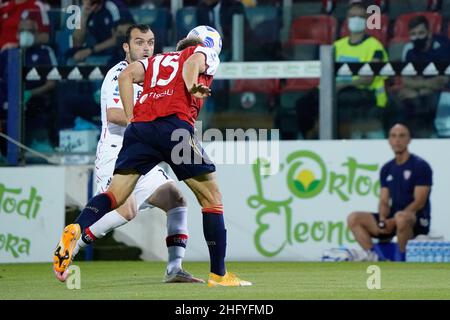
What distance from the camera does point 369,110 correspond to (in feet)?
53.3

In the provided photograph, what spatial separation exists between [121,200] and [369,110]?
659 cm

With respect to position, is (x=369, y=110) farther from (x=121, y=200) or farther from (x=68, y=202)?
(x=121, y=200)

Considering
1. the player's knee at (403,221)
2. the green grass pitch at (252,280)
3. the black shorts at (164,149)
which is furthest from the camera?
the player's knee at (403,221)

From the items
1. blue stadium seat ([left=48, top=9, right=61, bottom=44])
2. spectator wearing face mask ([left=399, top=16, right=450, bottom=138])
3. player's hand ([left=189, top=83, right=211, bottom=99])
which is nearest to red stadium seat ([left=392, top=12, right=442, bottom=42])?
spectator wearing face mask ([left=399, top=16, right=450, bottom=138])

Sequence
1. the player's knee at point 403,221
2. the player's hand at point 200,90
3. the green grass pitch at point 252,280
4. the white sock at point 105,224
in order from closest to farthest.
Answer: the green grass pitch at point 252,280 → the player's hand at point 200,90 → the white sock at point 105,224 → the player's knee at point 403,221

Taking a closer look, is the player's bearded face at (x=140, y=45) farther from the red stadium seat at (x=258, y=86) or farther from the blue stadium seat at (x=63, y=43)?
the blue stadium seat at (x=63, y=43)

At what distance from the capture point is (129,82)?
33.9ft

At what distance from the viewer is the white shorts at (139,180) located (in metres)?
11.5

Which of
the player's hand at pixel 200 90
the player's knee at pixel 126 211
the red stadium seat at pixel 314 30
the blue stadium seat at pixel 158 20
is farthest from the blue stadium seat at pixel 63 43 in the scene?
the player's hand at pixel 200 90

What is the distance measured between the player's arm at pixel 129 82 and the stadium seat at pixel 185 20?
6.76 meters

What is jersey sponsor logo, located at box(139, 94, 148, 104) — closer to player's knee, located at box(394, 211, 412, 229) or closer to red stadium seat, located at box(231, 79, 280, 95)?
player's knee, located at box(394, 211, 412, 229)

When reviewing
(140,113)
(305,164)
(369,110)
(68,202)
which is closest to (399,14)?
(369,110)

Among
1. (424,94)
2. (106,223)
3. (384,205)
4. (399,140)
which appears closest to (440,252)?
(384,205)

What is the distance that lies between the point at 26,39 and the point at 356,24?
453 centimetres
